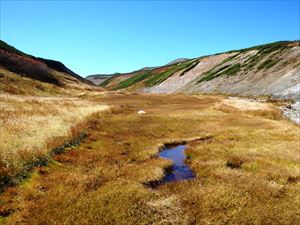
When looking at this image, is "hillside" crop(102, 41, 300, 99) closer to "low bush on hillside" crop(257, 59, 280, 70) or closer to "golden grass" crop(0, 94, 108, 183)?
"low bush on hillside" crop(257, 59, 280, 70)

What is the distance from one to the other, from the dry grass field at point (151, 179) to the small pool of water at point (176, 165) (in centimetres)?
47

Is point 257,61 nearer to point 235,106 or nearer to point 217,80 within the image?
point 217,80

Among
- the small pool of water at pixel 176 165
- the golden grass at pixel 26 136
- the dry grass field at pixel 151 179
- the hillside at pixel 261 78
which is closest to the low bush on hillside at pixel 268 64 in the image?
the hillside at pixel 261 78

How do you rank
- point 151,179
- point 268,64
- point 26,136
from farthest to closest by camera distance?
1. point 268,64
2. point 26,136
3. point 151,179

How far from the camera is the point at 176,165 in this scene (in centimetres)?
2222

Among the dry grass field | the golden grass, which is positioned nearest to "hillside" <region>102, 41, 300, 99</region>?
the dry grass field

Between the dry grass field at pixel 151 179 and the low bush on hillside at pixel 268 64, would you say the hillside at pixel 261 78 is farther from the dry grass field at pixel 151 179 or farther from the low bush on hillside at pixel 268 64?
the dry grass field at pixel 151 179

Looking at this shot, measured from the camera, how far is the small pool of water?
1952cm

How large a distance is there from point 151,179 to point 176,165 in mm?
4282

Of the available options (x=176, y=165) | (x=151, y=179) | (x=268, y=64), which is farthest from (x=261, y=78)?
(x=151, y=179)

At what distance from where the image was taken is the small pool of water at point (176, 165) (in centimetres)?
1952

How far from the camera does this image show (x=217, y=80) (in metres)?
110

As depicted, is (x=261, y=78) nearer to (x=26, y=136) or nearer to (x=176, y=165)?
(x=176, y=165)

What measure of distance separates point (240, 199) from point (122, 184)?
532cm
